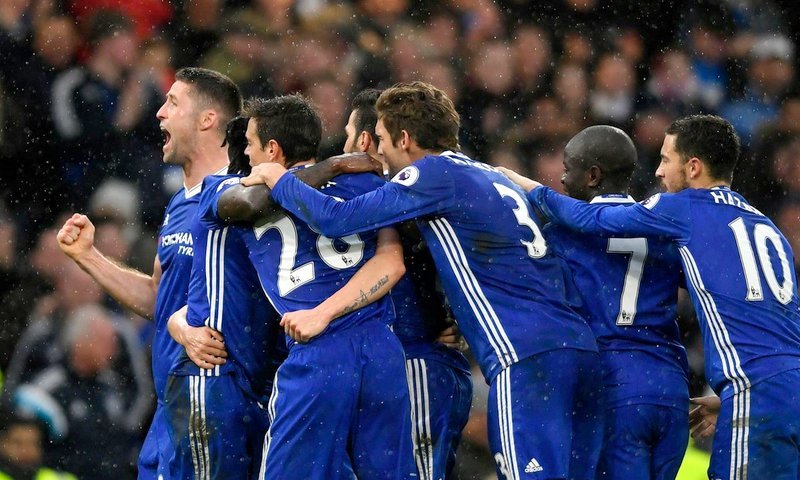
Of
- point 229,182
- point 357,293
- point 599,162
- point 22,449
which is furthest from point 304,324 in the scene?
point 22,449

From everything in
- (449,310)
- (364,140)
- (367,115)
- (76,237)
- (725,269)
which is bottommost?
(449,310)

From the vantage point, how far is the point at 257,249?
4.54m

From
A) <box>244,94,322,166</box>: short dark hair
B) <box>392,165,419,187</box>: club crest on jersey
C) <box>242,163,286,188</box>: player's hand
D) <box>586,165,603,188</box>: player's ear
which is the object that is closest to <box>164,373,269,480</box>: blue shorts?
<box>242,163,286,188</box>: player's hand

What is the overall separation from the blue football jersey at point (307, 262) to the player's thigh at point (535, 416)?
21.6 inches

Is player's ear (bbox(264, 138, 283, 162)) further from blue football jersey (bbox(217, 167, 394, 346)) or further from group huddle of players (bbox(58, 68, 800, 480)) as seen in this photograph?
blue football jersey (bbox(217, 167, 394, 346))

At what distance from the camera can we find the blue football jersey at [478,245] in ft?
14.3

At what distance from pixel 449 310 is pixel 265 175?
1097mm

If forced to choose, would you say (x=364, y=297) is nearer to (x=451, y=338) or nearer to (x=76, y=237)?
(x=451, y=338)

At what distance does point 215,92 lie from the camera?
5.70 meters

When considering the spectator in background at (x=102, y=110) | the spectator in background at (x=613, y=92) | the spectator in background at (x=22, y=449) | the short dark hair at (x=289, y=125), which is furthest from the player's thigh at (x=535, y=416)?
the spectator in background at (x=613, y=92)

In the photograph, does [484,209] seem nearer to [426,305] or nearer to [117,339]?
[426,305]

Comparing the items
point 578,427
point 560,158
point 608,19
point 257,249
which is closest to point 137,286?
point 257,249

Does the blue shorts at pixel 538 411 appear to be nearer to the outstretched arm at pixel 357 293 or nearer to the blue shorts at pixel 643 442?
the blue shorts at pixel 643 442

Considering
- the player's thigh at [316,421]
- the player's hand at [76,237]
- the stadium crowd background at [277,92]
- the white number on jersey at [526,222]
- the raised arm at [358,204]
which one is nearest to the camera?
the player's thigh at [316,421]
